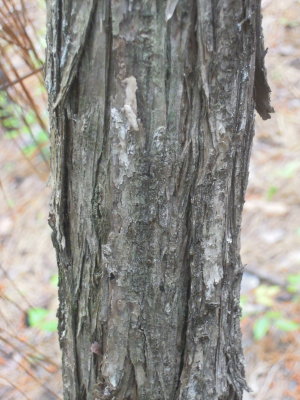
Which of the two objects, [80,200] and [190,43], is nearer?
[190,43]

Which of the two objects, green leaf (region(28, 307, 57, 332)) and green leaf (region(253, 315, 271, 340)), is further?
green leaf (region(28, 307, 57, 332))

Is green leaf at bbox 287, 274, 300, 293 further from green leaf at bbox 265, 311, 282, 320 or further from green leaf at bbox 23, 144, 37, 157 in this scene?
green leaf at bbox 23, 144, 37, 157

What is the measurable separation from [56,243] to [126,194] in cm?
21

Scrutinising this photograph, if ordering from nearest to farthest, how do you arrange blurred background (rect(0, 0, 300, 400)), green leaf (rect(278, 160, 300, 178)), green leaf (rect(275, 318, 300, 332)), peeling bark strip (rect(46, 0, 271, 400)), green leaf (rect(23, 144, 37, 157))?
peeling bark strip (rect(46, 0, 271, 400))
blurred background (rect(0, 0, 300, 400))
green leaf (rect(275, 318, 300, 332))
green leaf (rect(278, 160, 300, 178))
green leaf (rect(23, 144, 37, 157))

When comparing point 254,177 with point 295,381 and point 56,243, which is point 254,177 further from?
point 56,243

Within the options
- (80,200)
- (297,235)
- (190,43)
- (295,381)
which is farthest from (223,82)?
(297,235)

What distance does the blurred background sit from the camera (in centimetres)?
174

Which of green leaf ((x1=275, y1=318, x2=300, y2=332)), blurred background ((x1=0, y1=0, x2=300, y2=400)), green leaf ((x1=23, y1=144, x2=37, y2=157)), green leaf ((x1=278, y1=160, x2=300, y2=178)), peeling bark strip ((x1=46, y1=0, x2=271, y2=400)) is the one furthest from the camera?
green leaf ((x1=23, y1=144, x2=37, y2=157))

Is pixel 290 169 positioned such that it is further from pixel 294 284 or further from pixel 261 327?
pixel 261 327

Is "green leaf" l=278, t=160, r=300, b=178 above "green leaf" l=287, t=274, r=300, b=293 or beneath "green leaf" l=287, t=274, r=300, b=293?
above

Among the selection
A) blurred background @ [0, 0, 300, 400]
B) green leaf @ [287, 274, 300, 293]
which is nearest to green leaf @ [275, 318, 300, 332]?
blurred background @ [0, 0, 300, 400]

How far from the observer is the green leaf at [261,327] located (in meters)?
1.98

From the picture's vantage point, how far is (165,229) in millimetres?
754

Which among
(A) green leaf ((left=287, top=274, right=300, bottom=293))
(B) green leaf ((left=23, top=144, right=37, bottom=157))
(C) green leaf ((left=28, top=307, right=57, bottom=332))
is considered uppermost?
(B) green leaf ((left=23, top=144, right=37, bottom=157))
